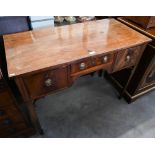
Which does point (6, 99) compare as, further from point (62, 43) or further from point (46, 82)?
point (62, 43)

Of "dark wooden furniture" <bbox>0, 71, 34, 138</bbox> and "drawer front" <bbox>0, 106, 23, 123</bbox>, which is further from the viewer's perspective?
"drawer front" <bbox>0, 106, 23, 123</bbox>

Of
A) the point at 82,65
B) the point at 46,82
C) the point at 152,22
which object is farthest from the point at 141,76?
the point at 46,82

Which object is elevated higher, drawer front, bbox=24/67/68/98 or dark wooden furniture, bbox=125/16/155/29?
dark wooden furniture, bbox=125/16/155/29

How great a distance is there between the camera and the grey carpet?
137 centimetres

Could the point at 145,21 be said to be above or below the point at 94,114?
above

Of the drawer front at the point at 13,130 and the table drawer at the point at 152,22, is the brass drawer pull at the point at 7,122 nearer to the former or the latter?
the drawer front at the point at 13,130

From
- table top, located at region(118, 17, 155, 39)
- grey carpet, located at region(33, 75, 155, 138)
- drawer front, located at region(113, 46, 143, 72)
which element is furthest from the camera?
grey carpet, located at region(33, 75, 155, 138)

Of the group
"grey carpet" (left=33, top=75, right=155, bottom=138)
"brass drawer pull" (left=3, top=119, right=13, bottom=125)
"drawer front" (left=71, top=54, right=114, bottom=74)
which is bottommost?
"grey carpet" (left=33, top=75, right=155, bottom=138)

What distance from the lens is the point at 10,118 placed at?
1027mm

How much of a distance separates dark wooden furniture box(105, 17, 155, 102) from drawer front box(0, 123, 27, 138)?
43.9 inches

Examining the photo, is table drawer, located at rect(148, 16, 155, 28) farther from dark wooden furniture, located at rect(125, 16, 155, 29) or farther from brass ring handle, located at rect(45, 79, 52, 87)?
brass ring handle, located at rect(45, 79, 52, 87)

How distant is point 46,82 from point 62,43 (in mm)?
→ 314

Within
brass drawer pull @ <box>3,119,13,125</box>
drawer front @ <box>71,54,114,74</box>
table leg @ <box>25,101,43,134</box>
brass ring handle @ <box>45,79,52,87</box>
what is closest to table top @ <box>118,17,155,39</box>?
drawer front @ <box>71,54,114,74</box>
